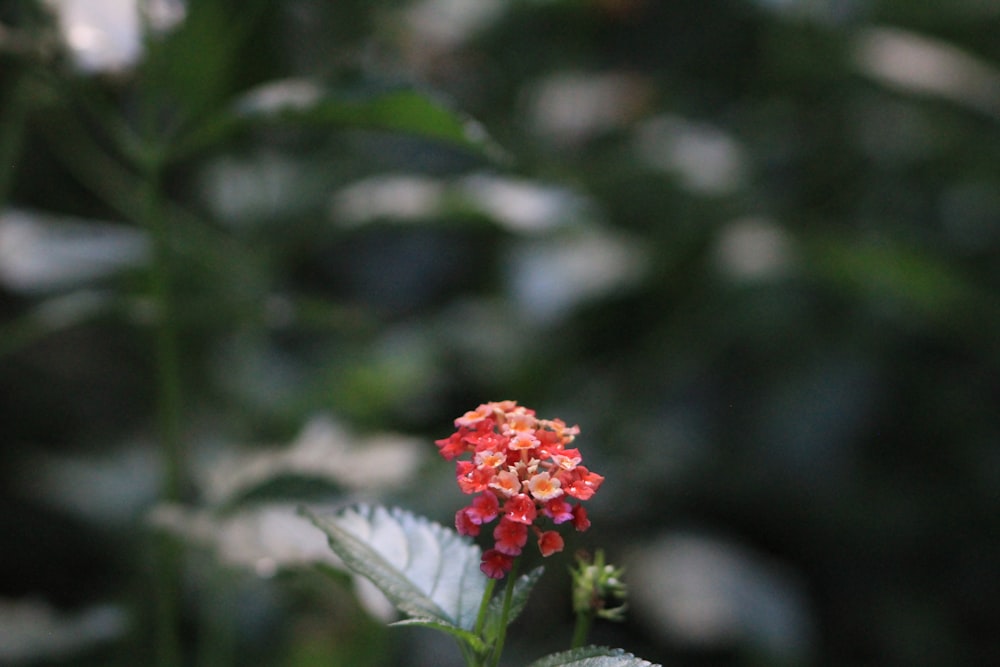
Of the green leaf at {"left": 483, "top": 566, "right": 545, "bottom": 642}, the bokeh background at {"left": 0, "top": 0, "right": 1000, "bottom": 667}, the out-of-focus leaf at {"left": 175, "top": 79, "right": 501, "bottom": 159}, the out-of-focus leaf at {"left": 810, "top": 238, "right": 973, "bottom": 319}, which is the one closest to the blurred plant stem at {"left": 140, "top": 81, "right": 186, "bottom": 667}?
the out-of-focus leaf at {"left": 175, "top": 79, "right": 501, "bottom": 159}

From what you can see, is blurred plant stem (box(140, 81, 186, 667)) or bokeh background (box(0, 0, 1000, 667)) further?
bokeh background (box(0, 0, 1000, 667))

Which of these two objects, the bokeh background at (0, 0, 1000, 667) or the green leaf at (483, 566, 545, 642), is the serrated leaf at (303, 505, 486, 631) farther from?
the bokeh background at (0, 0, 1000, 667)

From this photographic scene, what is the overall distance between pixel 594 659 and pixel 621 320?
64.0 inches

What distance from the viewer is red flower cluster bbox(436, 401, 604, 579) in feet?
1.77

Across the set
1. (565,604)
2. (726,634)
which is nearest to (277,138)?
(565,604)

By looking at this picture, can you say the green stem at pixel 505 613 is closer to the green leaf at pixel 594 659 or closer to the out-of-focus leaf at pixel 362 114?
the green leaf at pixel 594 659

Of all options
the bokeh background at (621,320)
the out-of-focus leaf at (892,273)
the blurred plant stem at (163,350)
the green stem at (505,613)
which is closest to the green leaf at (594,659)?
the green stem at (505,613)

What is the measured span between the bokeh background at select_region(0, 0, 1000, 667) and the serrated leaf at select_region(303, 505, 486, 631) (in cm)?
67

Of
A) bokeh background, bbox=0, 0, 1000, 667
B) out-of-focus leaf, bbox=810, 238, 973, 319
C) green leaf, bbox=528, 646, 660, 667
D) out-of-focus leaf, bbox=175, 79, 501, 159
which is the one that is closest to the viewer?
green leaf, bbox=528, 646, 660, 667

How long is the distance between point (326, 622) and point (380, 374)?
403 mm

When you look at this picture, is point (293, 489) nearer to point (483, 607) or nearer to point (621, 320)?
point (483, 607)

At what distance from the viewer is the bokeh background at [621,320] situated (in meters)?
1.66

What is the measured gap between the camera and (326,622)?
160 cm

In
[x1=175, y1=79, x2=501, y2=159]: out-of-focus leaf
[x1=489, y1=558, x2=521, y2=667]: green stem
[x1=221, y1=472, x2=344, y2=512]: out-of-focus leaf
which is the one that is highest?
[x1=175, y1=79, x2=501, y2=159]: out-of-focus leaf
